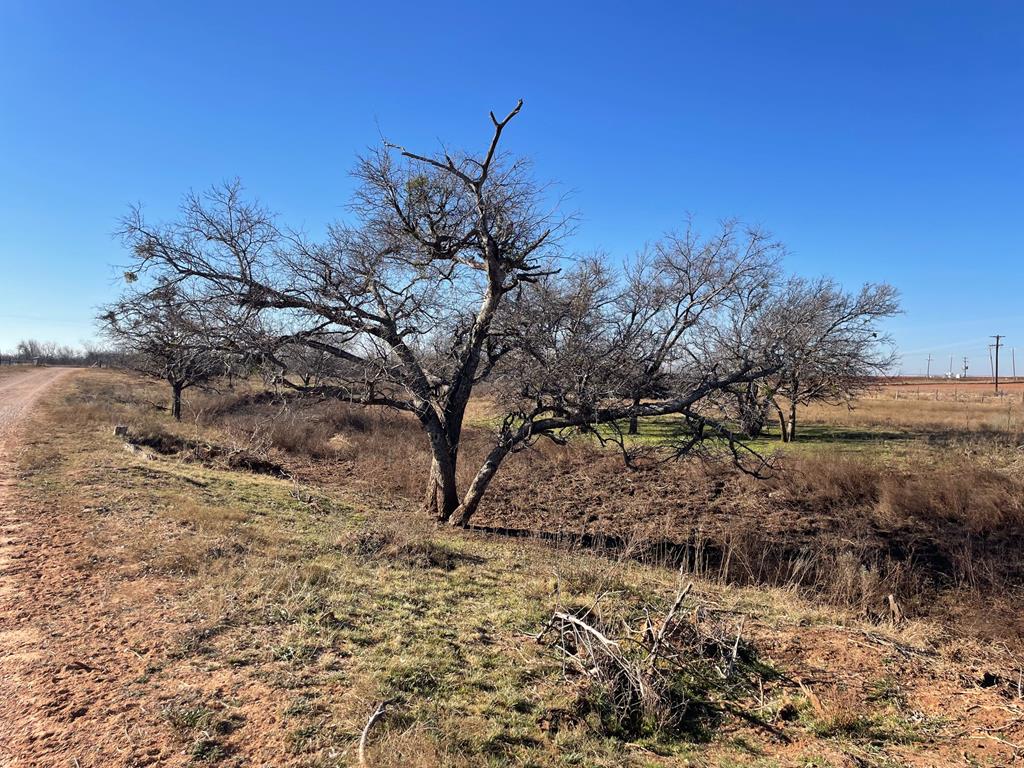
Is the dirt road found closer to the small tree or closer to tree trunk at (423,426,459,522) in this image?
the small tree

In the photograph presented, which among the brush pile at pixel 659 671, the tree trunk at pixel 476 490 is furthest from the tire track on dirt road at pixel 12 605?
the tree trunk at pixel 476 490

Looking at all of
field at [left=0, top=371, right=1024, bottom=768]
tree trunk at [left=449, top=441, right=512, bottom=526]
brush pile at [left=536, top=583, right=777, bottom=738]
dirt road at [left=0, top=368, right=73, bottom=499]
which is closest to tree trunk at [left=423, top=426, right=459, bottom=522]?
tree trunk at [left=449, top=441, right=512, bottom=526]

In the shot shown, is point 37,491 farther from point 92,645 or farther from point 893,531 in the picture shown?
point 893,531

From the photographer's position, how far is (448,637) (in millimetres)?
5402

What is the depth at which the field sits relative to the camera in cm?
377

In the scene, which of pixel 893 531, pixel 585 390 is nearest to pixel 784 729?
pixel 585 390


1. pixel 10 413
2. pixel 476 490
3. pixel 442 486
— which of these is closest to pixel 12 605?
pixel 476 490

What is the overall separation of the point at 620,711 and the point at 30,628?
4.93 meters

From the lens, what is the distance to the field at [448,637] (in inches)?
148

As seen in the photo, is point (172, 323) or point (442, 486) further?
point (442, 486)

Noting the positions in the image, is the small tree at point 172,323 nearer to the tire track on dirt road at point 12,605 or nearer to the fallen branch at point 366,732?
the tire track on dirt road at point 12,605

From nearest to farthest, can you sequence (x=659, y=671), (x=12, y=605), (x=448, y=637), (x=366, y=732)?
(x=366, y=732)
(x=659, y=671)
(x=12, y=605)
(x=448, y=637)

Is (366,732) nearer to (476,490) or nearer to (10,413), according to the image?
(476,490)

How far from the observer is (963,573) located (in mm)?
11297
